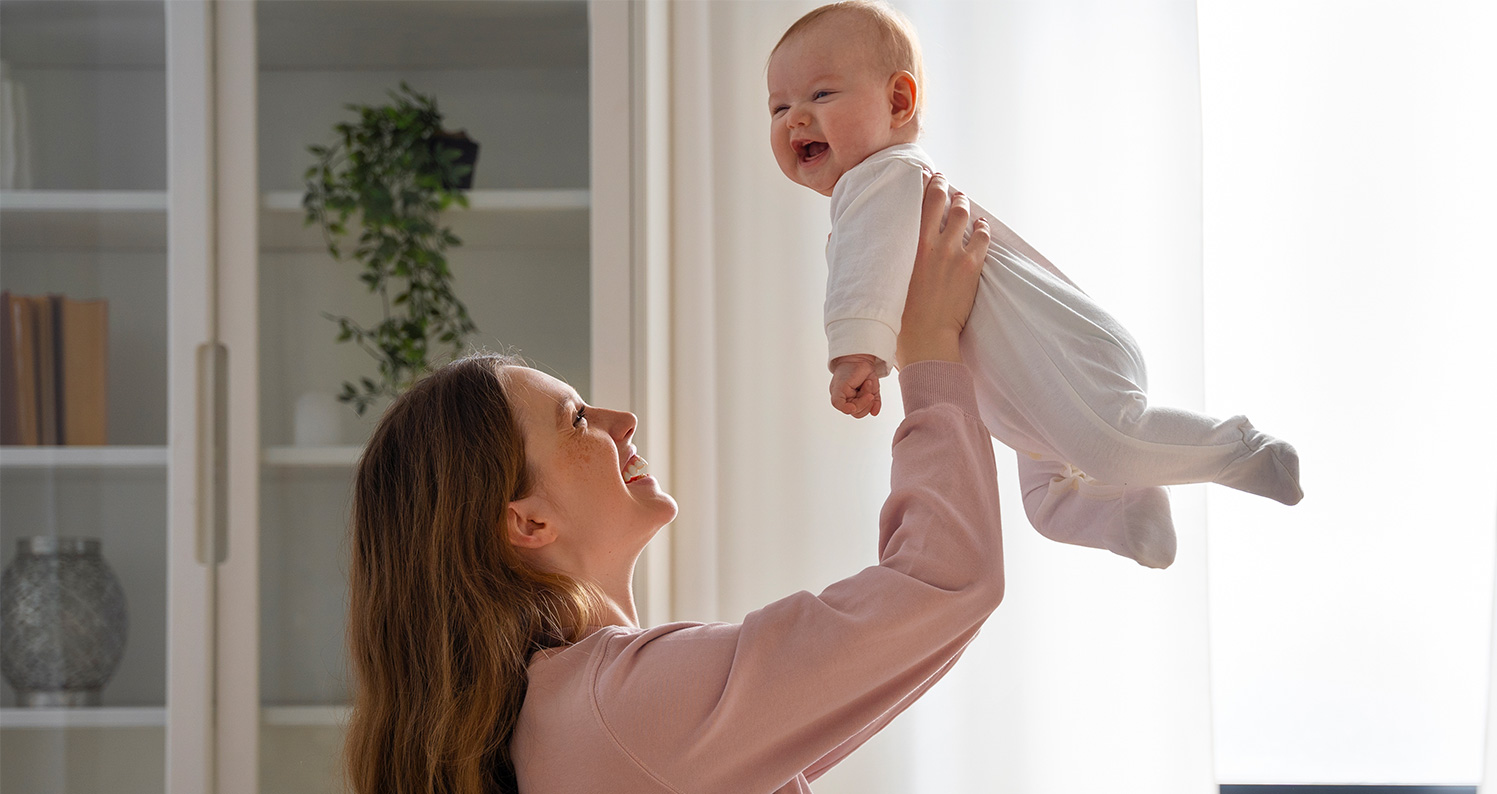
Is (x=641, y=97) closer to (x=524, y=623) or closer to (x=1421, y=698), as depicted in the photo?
(x=524, y=623)

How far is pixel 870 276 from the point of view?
0.87 m

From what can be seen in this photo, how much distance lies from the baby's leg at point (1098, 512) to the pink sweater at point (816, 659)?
0.40 ft

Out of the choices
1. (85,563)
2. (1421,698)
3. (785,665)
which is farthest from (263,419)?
(1421,698)

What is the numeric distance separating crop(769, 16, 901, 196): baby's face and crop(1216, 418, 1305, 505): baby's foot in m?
0.41

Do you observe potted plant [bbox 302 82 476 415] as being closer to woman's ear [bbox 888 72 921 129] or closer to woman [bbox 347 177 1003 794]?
woman [bbox 347 177 1003 794]

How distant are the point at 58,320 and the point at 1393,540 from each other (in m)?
2.11

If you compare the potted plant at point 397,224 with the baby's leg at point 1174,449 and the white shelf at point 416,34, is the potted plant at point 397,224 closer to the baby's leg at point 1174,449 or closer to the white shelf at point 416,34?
the white shelf at point 416,34

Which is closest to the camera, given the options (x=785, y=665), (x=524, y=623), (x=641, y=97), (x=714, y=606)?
(x=785, y=665)

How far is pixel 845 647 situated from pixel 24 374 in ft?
4.77

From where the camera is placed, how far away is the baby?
84cm

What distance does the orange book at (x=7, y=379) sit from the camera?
1631 mm

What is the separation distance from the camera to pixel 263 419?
1.65m

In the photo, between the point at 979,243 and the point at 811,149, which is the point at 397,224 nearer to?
the point at 811,149

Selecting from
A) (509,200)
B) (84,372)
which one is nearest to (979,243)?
(509,200)
